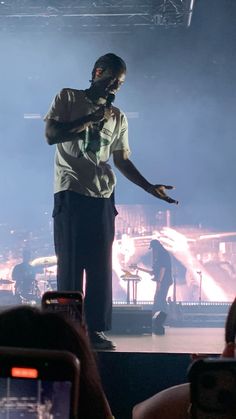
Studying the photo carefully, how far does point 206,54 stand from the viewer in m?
7.83

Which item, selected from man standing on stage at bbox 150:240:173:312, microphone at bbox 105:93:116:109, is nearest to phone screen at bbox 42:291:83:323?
microphone at bbox 105:93:116:109

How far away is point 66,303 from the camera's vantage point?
5.47ft

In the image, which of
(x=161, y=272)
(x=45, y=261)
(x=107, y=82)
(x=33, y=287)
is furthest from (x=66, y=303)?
(x=45, y=261)

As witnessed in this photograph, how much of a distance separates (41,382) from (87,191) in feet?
6.86

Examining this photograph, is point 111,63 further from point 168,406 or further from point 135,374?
point 168,406

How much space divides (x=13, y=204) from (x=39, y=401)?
9.21 meters

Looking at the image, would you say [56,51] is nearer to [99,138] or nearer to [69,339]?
[99,138]

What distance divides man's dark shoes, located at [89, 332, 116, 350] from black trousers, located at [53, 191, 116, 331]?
0.10 meters

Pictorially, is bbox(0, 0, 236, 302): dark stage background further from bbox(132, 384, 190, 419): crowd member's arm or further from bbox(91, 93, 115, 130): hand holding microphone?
bbox(132, 384, 190, 419): crowd member's arm

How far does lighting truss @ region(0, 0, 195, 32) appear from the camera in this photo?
654cm

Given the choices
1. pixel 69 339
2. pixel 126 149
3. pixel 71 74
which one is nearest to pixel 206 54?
pixel 71 74

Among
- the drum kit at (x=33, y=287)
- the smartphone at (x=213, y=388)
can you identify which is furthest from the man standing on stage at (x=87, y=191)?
the drum kit at (x=33, y=287)

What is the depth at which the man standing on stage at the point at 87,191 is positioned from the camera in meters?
2.58

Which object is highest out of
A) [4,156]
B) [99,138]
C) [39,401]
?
[4,156]
